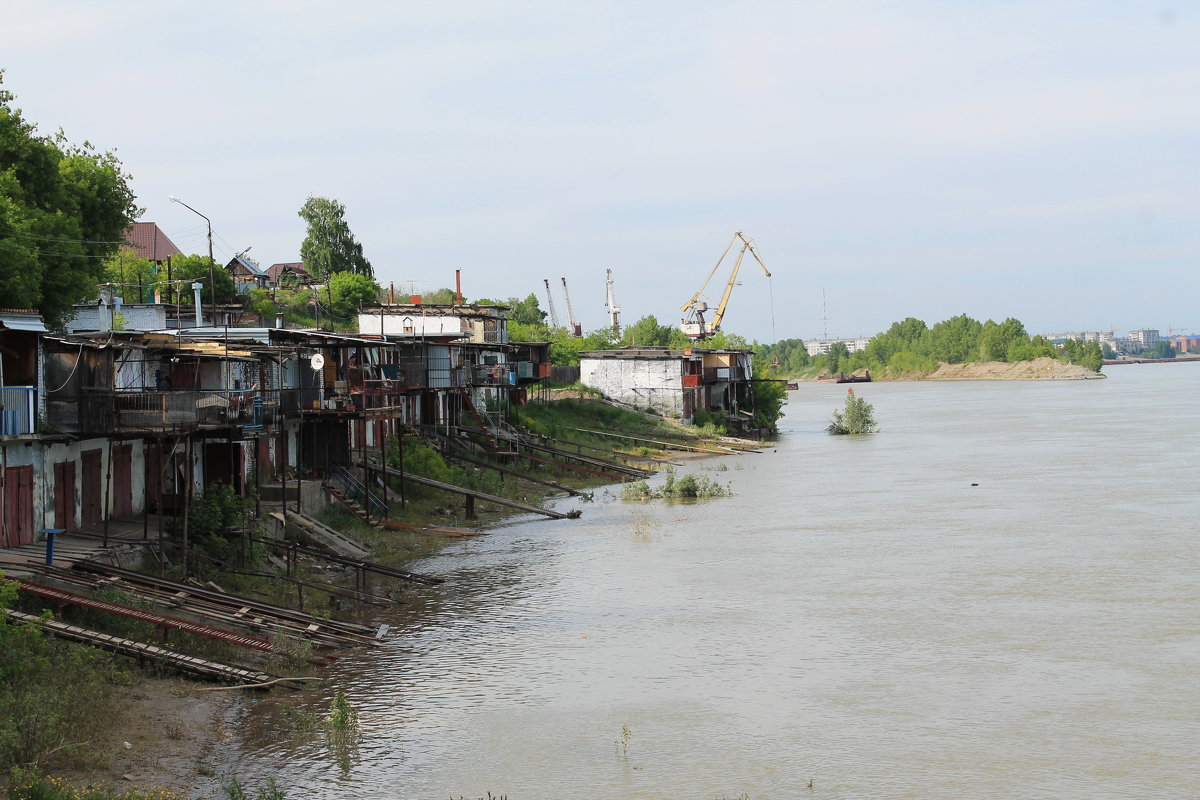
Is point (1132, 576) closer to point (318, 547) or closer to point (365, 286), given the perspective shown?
point (318, 547)

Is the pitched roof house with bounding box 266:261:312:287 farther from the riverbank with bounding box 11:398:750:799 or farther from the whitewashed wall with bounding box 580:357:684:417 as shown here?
the riverbank with bounding box 11:398:750:799

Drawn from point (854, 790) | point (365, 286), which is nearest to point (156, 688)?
point (854, 790)

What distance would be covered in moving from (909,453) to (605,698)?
165 ft

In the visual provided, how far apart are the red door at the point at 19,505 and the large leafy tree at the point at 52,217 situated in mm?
7451

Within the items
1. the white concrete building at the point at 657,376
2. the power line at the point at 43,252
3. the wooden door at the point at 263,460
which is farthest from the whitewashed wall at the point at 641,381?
the power line at the point at 43,252

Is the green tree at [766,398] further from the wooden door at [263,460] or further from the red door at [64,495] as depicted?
the red door at [64,495]

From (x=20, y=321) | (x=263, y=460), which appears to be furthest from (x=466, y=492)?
(x=20, y=321)

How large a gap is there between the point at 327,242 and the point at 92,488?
67.3m

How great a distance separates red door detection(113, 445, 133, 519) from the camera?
87.2ft

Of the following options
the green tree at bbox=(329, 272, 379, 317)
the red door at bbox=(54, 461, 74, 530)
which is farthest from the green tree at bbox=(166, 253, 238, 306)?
the red door at bbox=(54, 461, 74, 530)

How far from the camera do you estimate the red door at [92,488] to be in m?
25.2

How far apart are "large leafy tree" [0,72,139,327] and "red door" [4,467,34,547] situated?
745 centimetres

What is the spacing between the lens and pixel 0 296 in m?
28.3

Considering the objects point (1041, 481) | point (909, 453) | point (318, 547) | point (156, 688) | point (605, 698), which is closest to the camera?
point (156, 688)
